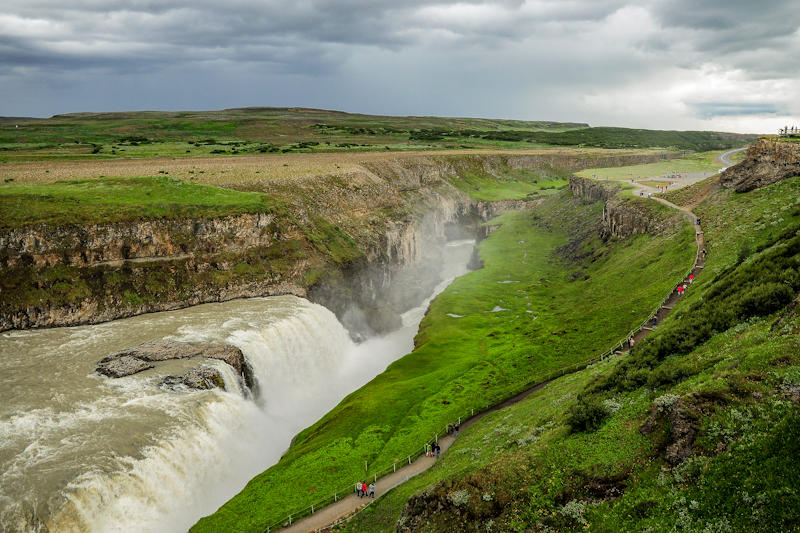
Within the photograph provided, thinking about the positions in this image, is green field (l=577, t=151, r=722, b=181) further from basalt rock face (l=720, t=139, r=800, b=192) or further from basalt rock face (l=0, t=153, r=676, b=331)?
basalt rock face (l=0, t=153, r=676, b=331)

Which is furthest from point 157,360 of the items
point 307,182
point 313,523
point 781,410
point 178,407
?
point 307,182

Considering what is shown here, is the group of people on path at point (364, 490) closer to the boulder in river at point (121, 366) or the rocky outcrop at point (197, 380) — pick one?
the rocky outcrop at point (197, 380)

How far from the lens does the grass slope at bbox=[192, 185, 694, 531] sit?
155 ft

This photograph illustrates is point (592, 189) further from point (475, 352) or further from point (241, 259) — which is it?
point (241, 259)

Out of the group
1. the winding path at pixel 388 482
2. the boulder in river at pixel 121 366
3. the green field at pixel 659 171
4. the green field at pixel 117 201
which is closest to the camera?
the winding path at pixel 388 482

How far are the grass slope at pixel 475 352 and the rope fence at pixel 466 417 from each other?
38.3 inches

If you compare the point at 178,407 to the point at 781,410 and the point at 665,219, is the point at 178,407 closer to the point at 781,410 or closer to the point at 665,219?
the point at 781,410

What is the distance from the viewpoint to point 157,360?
57281 millimetres

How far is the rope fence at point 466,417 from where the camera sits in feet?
132

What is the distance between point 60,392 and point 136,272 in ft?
93.2

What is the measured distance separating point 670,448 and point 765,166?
8514 centimetres

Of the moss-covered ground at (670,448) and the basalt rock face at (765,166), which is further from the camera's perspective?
the basalt rock face at (765,166)

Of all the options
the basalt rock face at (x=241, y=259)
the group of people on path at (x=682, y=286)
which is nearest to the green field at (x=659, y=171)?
the basalt rock face at (x=241, y=259)

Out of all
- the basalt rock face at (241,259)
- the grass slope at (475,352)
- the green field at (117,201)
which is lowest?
the grass slope at (475,352)
